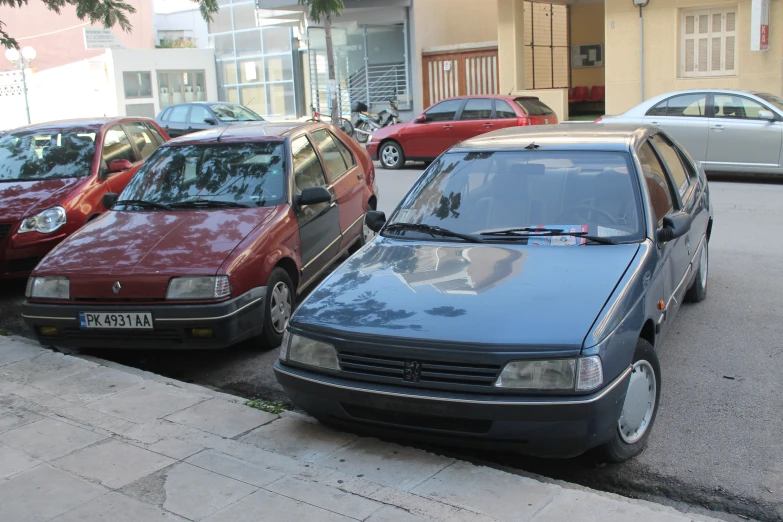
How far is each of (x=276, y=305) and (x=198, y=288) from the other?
77 centimetres

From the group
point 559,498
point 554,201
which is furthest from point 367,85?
point 559,498

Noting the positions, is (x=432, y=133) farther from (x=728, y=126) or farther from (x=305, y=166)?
(x=305, y=166)

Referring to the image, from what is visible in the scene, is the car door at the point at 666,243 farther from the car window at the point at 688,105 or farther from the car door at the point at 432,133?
the car door at the point at 432,133

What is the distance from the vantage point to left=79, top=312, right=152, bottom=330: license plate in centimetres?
557

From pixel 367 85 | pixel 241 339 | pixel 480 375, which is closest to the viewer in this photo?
pixel 480 375

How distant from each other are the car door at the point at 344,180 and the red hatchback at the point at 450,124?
307 inches

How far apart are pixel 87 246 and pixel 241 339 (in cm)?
146

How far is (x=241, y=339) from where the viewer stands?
572 centimetres

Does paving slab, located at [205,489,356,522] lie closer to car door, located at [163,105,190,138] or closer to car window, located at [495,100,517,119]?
car window, located at [495,100,517,119]

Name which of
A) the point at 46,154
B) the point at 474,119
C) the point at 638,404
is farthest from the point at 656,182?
the point at 474,119

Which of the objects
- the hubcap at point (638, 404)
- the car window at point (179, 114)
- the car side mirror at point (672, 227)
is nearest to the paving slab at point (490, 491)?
the hubcap at point (638, 404)

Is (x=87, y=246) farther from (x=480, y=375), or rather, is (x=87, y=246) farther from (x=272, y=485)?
(x=480, y=375)

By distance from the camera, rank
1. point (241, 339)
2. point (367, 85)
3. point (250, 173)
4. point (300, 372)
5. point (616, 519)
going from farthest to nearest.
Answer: point (367, 85), point (250, 173), point (241, 339), point (300, 372), point (616, 519)

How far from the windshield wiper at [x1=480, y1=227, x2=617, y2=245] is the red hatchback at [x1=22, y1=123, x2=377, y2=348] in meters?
1.88
